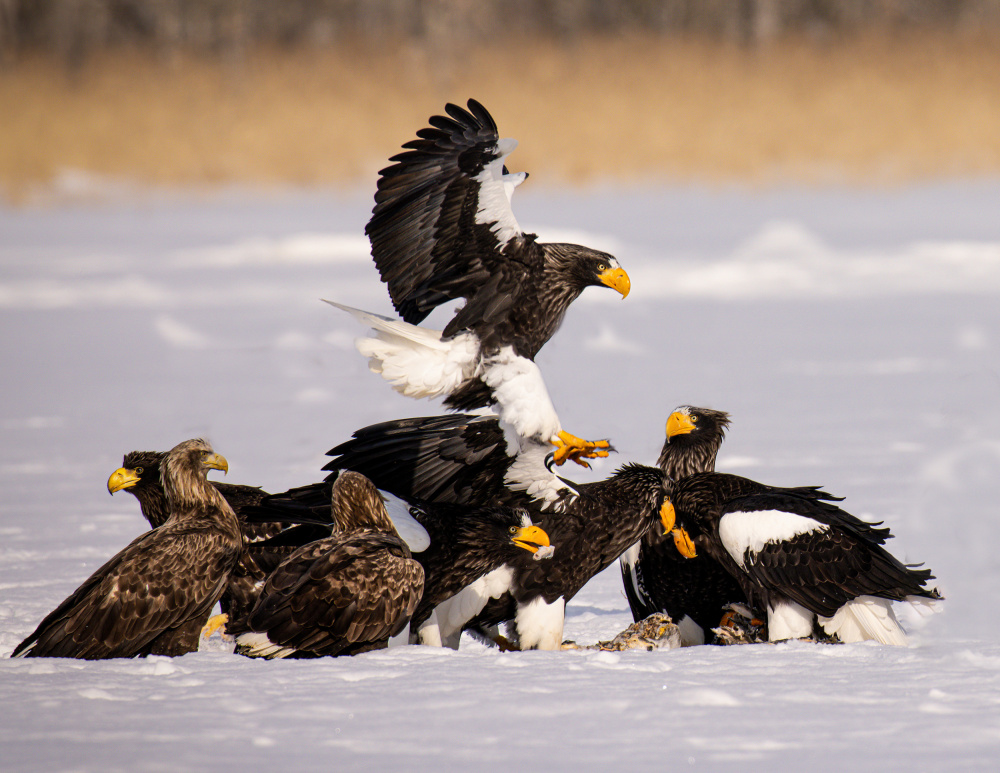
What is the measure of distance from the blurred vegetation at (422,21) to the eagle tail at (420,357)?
17547 mm

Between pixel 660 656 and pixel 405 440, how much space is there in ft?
5.01

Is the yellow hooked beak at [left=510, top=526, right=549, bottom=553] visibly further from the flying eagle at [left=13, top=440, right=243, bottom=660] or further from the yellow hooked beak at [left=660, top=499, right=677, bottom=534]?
the flying eagle at [left=13, top=440, right=243, bottom=660]

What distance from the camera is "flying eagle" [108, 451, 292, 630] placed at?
480cm

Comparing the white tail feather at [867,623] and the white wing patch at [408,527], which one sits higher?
the white wing patch at [408,527]

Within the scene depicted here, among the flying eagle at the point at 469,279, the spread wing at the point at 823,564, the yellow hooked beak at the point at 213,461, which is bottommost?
the spread wing at the point at 823,564

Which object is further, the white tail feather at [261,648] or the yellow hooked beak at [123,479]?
the yellow hooked beak at [123,479]

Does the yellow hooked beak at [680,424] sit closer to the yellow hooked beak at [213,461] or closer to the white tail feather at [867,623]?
the white tail feather at [867,623]

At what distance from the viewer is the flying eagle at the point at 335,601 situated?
12.7 feet

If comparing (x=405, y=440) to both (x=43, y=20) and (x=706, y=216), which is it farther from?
(x=43, y=20)

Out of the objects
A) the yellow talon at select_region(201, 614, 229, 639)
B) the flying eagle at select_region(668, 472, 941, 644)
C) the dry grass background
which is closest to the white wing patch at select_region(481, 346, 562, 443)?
the flying eagle at select_region(668, 472, 941, 644)

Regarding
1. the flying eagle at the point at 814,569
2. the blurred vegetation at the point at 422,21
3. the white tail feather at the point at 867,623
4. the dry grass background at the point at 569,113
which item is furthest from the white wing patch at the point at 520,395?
the blurred vegetation at the point at 422,21

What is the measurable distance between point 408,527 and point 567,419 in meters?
3.70

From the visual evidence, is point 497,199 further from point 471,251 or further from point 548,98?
point 548,98

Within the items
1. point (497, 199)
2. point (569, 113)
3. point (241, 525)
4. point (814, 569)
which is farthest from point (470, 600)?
point (569, 113)
